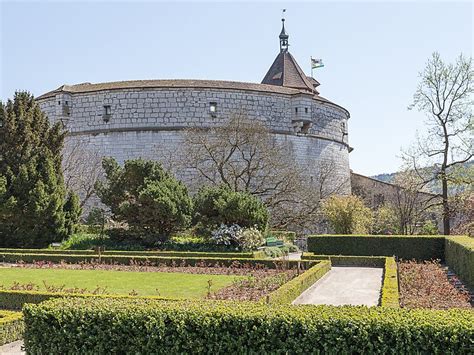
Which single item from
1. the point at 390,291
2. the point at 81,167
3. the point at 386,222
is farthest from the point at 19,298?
the point at 386,222

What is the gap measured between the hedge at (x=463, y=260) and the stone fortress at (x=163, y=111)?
18.1 meters

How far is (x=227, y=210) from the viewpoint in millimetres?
19875

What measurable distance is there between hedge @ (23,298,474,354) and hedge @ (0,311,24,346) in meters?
1.54

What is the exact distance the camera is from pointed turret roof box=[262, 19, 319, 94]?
133 ft

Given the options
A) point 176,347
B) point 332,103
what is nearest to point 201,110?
point 332,103

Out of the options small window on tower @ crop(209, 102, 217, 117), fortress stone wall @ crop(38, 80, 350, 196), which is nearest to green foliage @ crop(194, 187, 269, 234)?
fortress stone wall @ crop(38, 80, 350, 196)

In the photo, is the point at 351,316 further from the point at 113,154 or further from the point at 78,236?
the point at 113,154

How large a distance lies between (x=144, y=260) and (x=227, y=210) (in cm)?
492

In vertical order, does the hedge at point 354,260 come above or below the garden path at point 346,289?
above

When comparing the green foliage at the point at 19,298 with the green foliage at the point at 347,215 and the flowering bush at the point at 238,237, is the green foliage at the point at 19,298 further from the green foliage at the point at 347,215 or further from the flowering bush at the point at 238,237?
the green foliage at the point at 347,215

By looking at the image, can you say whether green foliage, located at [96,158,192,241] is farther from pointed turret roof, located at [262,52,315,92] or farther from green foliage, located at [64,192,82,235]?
pointed turret roof, located at [262,52,315,92]

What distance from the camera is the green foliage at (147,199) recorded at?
2005cm

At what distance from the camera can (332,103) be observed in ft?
117

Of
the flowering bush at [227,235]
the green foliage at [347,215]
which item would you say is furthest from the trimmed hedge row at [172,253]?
the green foliage at [347,215]
